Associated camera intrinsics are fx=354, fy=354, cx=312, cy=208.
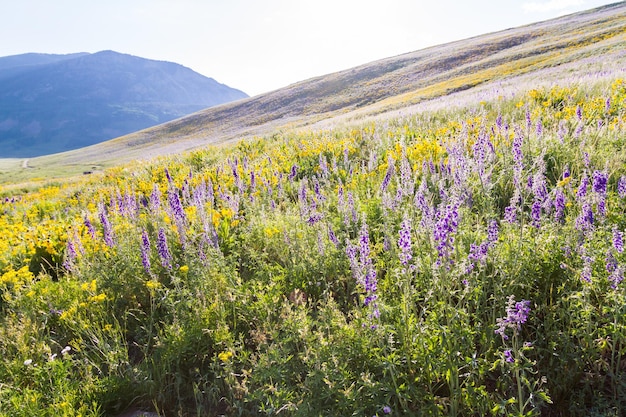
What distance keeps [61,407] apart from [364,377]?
2.14m

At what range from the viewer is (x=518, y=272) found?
2.55 metres

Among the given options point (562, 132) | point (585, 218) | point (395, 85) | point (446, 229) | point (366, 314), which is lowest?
point (366, 314)

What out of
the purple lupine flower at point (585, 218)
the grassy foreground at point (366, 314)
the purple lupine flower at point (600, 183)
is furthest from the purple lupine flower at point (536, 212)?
the purple lupine flower at point (600, 183)

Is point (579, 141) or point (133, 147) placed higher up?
point (133, 147)

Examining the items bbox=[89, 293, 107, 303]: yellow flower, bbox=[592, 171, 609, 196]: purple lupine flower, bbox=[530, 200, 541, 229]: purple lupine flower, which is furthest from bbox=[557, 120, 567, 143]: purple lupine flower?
bbox=[89, 293, 107, 303]: yellow flower

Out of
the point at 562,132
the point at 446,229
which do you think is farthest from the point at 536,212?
the point at 562,132

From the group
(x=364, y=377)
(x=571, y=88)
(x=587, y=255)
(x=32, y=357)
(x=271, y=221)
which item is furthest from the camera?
(x=571, y=88)

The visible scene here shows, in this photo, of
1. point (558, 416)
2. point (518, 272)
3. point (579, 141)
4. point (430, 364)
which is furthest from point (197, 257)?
point (579, 141)

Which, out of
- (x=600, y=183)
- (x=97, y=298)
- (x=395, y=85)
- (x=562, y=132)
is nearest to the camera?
(x=600, y=183)

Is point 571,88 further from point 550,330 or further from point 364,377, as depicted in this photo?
point 364,377

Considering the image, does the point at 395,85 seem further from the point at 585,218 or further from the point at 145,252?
the point at 585,218

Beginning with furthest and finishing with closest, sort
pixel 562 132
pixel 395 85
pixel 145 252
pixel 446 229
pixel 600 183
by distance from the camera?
pixel 395 85, pixel 562 132, pixel 145 252, pixel 600 183, pixel 446 229

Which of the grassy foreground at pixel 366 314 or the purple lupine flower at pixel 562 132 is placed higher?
the purple lupine flower at pixel 562 132

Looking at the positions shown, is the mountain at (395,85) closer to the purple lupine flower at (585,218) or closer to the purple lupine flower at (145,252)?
the purple lupine flower at (145,252)
